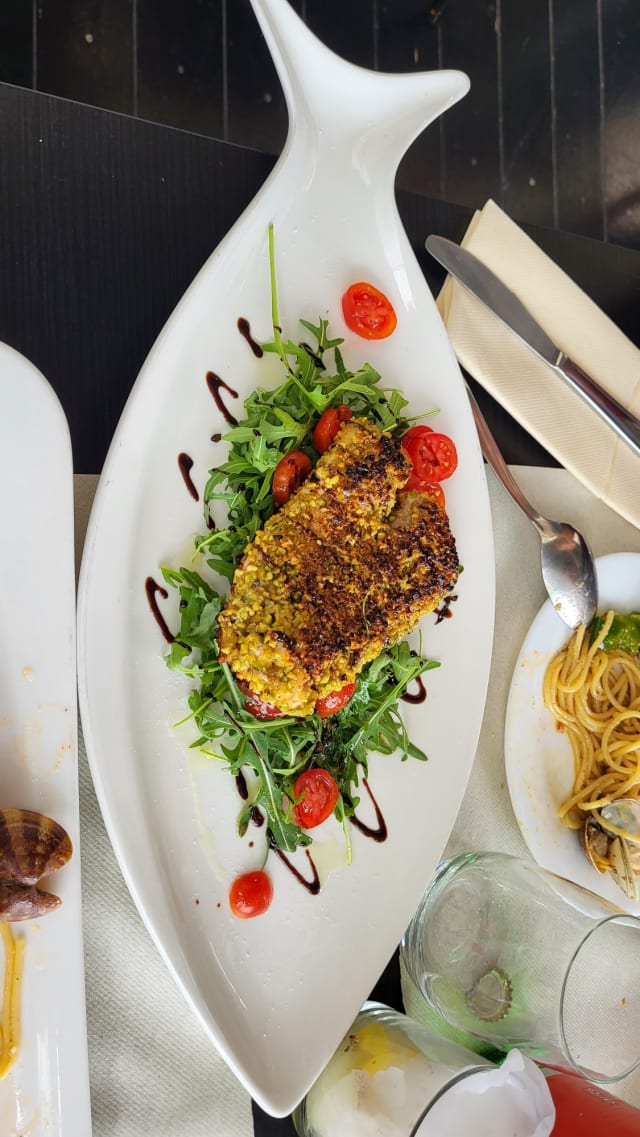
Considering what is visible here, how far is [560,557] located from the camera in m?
2.74

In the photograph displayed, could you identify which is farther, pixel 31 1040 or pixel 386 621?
pixel 386 621

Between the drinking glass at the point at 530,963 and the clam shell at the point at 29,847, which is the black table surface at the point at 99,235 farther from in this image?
the clam shell at the point at 29,847

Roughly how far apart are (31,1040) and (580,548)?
6.44ft

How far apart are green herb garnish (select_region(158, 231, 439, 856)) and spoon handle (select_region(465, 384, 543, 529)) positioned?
317mm

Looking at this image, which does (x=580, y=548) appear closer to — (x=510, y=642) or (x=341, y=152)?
(x=510, y=642)

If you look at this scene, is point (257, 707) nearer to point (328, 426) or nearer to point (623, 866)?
point (328, 426)

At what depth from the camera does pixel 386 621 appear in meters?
2.27

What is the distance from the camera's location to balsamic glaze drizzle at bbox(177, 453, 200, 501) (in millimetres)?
2268

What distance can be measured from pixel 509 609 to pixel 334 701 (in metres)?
0.76

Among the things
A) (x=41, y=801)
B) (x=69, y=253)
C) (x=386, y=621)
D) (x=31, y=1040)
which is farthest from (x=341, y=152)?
(x=31, y=1040)

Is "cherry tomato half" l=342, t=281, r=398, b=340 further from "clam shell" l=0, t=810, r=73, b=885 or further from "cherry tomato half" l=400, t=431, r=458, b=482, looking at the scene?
"clam shell" l=0, t=810, r=73, b=885

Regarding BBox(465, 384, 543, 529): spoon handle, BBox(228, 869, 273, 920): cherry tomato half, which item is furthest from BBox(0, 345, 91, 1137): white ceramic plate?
BBox(465, 384, 543, 529): spoon handle

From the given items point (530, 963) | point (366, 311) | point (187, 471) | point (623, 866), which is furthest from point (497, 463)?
point (530, 963)

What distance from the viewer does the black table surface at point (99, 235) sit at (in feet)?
7.41
